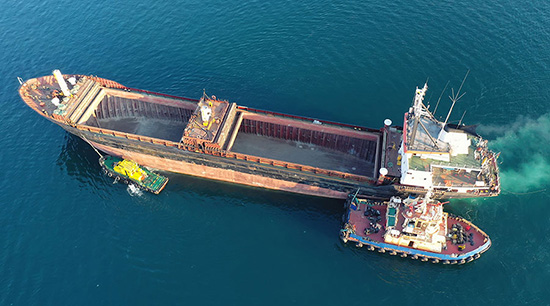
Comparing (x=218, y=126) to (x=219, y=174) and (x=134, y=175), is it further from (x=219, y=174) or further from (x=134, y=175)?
(x=134, y=175)

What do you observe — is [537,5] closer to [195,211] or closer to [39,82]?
[195,211]

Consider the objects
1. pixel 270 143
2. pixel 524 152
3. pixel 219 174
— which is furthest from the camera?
pixel 270 143

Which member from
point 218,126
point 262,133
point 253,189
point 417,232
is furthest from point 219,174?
point 417,232

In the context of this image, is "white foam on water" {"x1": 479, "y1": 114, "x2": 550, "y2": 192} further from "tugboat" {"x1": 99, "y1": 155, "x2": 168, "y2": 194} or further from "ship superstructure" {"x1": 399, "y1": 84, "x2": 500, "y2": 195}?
"tugboat" {"x1": 99, "y1": 155, "x2": 168, "y2": 194}

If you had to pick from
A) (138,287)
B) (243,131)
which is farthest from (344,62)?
(138,287)

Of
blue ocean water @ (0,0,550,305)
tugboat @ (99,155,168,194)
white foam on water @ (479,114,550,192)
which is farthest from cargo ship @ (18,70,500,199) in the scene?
white foam on water @ (479,114,550,192)

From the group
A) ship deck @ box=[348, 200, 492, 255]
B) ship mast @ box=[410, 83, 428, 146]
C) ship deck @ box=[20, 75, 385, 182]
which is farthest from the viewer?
ship deck @ box=[20, 75, 385, 182]

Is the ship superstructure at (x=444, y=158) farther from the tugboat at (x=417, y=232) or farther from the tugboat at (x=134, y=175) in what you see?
the tugboat at (x=134, y=175)
